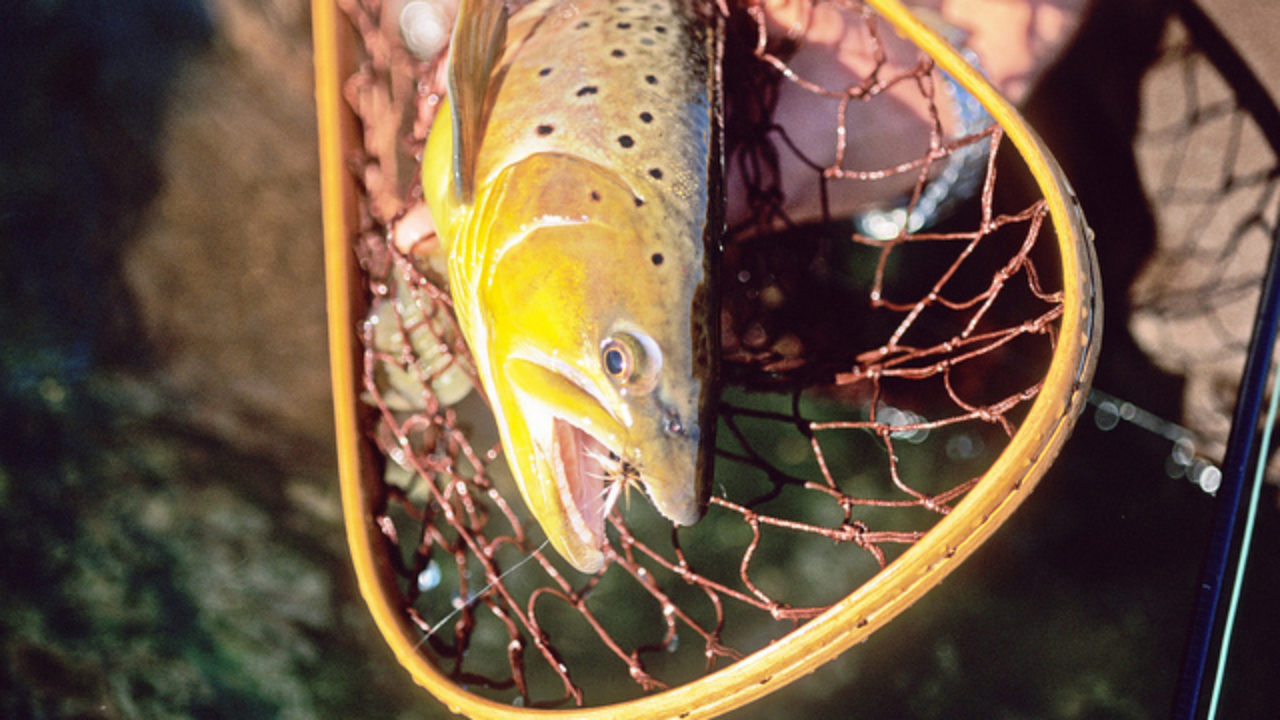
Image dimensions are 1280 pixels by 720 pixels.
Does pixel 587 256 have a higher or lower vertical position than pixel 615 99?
lower

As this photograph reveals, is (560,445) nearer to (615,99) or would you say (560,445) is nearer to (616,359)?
(616,359)

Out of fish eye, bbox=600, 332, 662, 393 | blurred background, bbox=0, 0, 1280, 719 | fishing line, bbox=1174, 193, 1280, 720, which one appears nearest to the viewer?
fish eye, bbox=600, 332, 662, 393

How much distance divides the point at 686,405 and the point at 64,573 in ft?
7.93

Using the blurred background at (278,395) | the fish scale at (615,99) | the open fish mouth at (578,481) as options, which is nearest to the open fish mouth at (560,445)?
the open fish mouth at (578,481)

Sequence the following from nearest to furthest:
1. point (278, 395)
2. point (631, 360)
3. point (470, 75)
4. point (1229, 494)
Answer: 1. point (631, 360)
2. point (470, 75)
3. point (1229, 494)
4. point (278, 395)

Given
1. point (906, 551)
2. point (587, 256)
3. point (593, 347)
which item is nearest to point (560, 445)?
point (593, 347)

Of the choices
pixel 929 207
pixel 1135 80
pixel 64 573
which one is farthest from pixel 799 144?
pixel 64 573

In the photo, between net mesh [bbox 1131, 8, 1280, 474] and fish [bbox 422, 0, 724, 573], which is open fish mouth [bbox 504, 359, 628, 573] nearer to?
fish [bbox 422, 0, 724, 573]

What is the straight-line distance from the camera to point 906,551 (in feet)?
3.66

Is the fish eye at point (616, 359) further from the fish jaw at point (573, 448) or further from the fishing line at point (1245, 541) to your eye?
the fishing line at point (1245, 541)

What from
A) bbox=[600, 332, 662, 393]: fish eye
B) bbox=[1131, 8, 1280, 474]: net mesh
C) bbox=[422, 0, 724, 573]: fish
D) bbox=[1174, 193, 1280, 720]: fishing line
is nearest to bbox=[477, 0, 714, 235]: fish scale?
bbox=[422, 0, 724, 573]: fish

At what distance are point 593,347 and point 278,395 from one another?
5.00ft

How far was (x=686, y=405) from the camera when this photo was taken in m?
1.06

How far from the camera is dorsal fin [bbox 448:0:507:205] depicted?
1.11 meters
